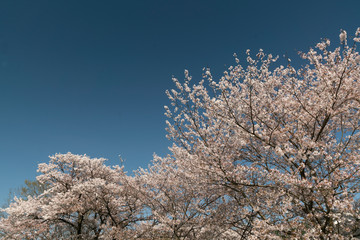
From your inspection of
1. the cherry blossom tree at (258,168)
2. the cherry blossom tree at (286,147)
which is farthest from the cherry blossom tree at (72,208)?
the cherry blossom tree at (286,147)

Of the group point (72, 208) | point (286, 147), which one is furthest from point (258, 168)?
point (72, 208)

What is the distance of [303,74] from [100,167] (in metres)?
15.3

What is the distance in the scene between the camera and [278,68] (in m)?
8.91

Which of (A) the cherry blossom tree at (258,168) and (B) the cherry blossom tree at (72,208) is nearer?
(A) the cherry blossom tree at (258,168)

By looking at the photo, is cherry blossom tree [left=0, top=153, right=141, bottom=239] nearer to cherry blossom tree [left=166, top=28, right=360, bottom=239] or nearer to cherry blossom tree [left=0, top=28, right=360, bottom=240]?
cherry blossom tree [left=0, top=28, right=360, bottom=240]

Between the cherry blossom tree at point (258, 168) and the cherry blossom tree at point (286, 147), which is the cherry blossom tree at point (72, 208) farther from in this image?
the cherry blossom tree at point (286, 147)

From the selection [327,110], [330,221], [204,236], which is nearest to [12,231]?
[204,236]

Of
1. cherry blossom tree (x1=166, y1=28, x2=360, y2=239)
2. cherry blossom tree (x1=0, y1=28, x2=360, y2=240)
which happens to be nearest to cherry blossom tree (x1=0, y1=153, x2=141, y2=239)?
cherry blossom tree (x1=0, y1=28, x2=360, y2=240)

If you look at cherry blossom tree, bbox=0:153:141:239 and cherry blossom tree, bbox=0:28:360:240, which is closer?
cherry blossom tree, bbox=0:28:360:240

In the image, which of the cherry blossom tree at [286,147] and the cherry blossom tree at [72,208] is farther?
the cherry blossom tree at [72,208]

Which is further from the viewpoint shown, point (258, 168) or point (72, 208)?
point (72, 208)

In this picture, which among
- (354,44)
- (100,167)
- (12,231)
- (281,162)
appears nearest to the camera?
(354,44)

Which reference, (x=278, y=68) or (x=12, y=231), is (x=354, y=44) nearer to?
(x=278, y=68)

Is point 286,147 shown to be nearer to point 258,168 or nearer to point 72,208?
point 258,168
